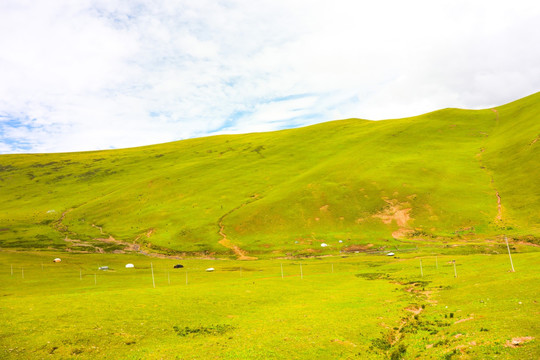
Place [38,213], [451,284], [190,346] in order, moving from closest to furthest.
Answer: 1. [190,346]
2. [451,284]
3. [38,213]

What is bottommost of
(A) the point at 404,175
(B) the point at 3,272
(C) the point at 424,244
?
(C) the point at 424,244

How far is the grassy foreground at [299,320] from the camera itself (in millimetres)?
26297

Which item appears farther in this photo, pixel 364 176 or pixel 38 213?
pixel 38 213

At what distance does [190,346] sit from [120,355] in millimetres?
5894

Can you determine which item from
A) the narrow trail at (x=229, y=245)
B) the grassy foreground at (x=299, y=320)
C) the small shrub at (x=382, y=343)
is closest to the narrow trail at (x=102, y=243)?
the narrow trail at (x=229, y=245)

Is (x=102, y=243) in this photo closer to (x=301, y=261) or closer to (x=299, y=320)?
(x=301, y=261)

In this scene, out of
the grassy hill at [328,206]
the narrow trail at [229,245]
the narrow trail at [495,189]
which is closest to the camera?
the narrow trail at [495,189]

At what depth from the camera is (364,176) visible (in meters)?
155

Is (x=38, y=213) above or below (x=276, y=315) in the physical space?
above

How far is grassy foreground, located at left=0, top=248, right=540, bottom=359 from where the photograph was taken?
86.3 feet

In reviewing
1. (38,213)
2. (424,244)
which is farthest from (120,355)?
(38,213)

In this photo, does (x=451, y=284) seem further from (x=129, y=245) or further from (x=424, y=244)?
(x=129, y=245)

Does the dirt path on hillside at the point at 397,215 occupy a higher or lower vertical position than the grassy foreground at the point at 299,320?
higher

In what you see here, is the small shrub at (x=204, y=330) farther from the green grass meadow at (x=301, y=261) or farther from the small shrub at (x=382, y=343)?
the small shrub at (x=382, y=343)
